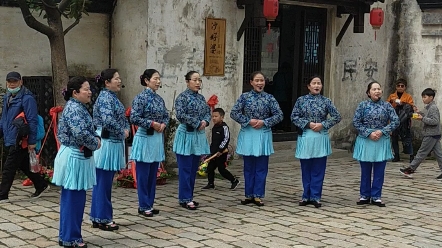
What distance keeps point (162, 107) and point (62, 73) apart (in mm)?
2312

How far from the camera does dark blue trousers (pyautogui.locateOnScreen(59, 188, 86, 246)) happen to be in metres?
6.17

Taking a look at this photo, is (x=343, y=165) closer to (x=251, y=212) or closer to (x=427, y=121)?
(x=427, y=121)

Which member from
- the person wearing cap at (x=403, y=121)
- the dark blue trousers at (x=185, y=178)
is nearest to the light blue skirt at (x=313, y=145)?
the dark blue trousers at (x=185, y=178)

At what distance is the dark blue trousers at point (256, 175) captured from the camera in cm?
852

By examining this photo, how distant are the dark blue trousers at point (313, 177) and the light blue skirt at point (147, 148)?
204 centimetres

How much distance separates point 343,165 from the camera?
1259 centimetres

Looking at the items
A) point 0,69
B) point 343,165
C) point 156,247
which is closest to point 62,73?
point 0,69

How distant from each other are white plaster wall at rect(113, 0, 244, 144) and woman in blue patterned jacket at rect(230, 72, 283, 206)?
276cm

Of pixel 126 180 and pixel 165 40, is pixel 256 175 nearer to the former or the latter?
pixel 126 180

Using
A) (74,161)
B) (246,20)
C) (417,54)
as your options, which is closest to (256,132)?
(74,161)

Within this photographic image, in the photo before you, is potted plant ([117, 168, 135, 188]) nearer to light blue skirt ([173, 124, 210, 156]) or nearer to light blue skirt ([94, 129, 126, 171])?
light blue skirt ([173, 124, 210, 156])

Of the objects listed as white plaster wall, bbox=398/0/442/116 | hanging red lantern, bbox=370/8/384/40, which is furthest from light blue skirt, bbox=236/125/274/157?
white plaster wall, bbox=398/0/442/116

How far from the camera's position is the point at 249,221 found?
301 inches

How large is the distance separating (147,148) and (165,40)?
12.2ft
